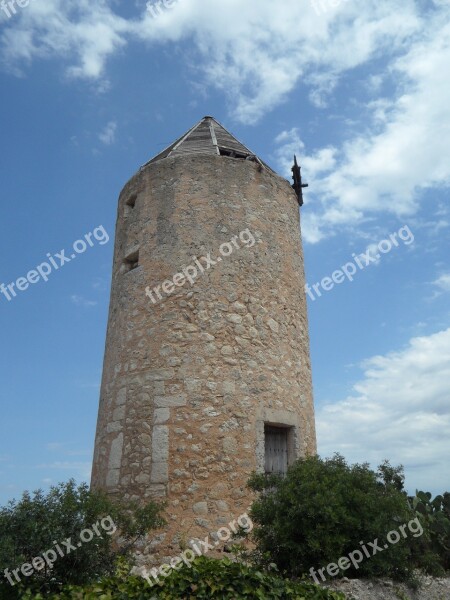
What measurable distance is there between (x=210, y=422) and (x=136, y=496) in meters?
1.73

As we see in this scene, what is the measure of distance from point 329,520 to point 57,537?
10.9ft

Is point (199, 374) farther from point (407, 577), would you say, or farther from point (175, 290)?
point (407, 577)

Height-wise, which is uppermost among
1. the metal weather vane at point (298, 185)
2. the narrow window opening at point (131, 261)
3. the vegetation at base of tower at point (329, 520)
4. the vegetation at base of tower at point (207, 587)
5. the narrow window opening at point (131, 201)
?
the metal weather vane at point (298, 185)

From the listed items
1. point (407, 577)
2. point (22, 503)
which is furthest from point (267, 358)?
point (22, 503)

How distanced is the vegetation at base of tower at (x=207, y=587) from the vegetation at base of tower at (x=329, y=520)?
1270 millimetres

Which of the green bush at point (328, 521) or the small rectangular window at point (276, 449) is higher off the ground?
the small rectangular window at point (276, 449)

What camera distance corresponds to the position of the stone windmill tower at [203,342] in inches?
348

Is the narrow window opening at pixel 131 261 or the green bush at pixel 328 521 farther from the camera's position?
the narrow window opening at pixel 131 261

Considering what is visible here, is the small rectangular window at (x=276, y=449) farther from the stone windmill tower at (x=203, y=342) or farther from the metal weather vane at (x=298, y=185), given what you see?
the metal weather vane at (x=298, y=185)

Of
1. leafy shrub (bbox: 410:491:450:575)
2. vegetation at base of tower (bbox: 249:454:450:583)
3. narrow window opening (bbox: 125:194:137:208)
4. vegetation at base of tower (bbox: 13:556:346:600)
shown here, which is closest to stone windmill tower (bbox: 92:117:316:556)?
narrow window opening (bbox: 125:194:137:208)

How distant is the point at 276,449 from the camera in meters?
9.79

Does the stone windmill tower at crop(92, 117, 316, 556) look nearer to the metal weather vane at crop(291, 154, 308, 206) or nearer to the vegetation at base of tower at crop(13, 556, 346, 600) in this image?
the metal weather vane at crop(291, 154, 308, 206)

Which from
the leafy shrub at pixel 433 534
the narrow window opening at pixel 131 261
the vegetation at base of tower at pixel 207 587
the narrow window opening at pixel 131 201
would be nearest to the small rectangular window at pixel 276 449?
the leafy shrub at pixel 433 534

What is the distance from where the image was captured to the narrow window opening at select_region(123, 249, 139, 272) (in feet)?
36.4
